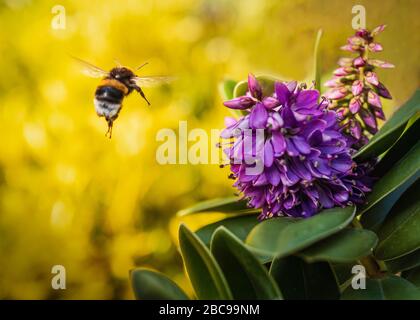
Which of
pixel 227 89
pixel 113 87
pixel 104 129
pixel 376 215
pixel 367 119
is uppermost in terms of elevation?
pixel 104 129

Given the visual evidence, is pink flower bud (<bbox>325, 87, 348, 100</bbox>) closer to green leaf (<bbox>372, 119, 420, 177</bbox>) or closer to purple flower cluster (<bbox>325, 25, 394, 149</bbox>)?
purple flower cluster (<bbox>325, 25, 394, 149</bbox>)

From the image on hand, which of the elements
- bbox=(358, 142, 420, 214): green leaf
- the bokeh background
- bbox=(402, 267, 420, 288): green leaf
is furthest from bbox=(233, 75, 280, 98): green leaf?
the bokeh background

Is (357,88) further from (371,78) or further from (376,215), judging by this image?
(376,215)

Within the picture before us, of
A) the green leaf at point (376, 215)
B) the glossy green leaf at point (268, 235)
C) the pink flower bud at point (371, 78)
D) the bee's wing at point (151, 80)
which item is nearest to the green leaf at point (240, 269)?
the glossy green leaf at point (268, 235)

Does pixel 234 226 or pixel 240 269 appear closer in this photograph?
pixel 240 269

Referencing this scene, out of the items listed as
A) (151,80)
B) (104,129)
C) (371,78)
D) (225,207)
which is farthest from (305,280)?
(104,129)
